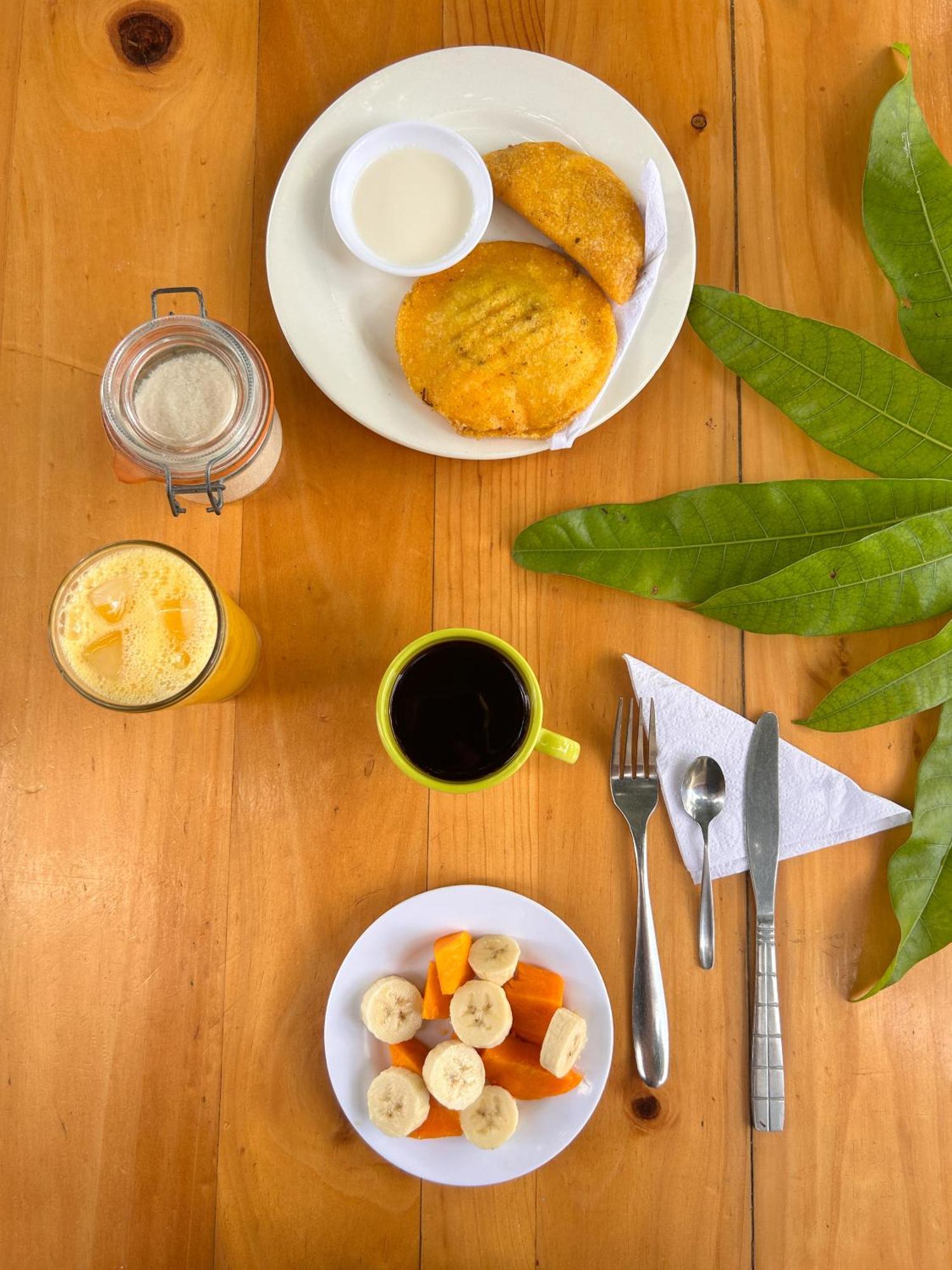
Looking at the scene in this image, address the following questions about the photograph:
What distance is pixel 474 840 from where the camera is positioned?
95cm

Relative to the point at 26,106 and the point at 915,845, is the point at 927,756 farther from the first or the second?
the point at 26,106

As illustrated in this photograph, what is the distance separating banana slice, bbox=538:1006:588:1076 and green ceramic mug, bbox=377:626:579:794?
0.23 meters

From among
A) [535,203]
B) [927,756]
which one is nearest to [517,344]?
[535,203]

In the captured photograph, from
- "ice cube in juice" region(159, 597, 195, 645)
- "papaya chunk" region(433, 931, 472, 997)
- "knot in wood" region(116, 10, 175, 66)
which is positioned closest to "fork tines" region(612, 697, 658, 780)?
"papaya chunk" region(433, 931, 472, 997)

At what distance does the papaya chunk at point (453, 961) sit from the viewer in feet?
2.89

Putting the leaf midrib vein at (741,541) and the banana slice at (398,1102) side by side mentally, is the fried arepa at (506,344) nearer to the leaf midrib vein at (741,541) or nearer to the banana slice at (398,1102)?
the leaf midrib vein at (741,541)

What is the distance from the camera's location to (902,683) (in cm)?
92

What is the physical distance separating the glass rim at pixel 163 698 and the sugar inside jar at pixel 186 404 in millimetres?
52

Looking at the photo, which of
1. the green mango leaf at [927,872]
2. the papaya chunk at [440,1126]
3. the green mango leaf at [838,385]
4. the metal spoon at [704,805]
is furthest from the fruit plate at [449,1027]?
the green mango leaf at [838,385]

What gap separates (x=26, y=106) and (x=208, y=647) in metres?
0.66

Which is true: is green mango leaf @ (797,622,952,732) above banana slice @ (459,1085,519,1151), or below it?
above

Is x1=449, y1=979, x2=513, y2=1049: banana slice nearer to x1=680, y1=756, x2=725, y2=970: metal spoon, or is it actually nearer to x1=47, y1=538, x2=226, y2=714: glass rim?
x1=680, y1=756, x2=725, y2=970: metal spoon

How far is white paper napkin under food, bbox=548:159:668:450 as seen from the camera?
0.91 metres

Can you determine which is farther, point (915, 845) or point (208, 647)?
point (915, 845)
